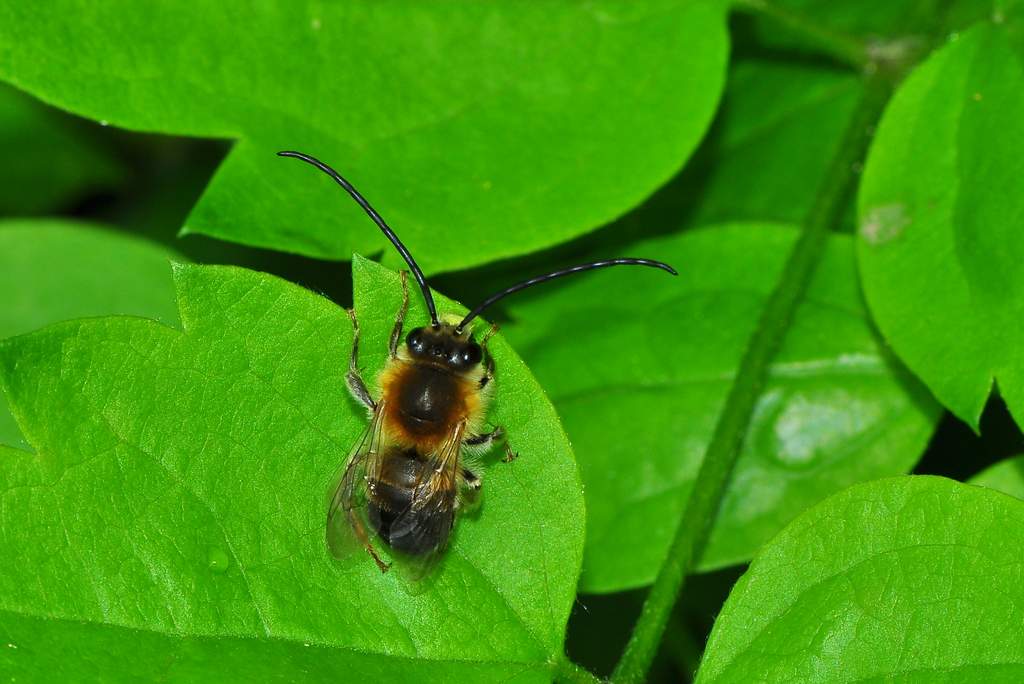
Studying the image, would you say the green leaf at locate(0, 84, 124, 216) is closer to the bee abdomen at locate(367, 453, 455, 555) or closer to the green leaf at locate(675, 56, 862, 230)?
the green leaf at locate(675, 56, 862, 230)

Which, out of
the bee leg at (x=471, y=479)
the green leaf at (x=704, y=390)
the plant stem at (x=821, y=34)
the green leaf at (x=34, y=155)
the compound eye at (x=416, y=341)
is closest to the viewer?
the bee leg at (x=471, y=479)

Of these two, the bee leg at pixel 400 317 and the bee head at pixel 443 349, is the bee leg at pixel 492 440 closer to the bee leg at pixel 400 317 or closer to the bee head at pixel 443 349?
the bee head at pixel 443 349

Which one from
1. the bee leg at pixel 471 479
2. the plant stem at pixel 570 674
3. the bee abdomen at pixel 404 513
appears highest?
the bee leg at pixel 471 479

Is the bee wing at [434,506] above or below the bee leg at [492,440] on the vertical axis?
below

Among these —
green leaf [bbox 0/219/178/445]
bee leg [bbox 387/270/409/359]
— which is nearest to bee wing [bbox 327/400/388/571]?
bee leg [bbox 387/270/409/359]

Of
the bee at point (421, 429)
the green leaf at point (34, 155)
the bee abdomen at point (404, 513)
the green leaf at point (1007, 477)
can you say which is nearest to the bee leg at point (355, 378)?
the bee at point (421, 429)

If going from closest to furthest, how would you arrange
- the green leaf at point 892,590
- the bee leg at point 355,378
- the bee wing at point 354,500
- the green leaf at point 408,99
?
the green leaf at point 892,590 < the bee wing at point 354,500 < the bee leg at point 355,378 < the green leaf at point 408,99
